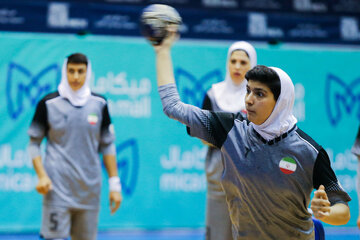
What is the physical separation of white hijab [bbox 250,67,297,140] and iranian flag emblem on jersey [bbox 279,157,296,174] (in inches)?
5.7

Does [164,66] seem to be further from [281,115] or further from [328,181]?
[328,181]

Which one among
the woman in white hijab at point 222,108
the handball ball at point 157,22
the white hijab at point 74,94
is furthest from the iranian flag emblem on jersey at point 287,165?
the white hijab at point 74,94

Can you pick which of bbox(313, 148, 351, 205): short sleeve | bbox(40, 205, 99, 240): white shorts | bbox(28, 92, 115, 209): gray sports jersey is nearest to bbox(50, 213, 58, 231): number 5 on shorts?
bbox(40, 205, 99, 240): white shorts

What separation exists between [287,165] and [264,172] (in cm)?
13

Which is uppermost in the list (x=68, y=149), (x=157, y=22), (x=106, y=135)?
(x=157, y=22)

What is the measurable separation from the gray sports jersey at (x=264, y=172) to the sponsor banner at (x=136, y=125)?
15.1ft

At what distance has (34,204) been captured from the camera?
23.9ft

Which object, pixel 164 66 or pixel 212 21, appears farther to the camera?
pixel 212 21

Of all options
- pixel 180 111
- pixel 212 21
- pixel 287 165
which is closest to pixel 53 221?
pixel 180 111

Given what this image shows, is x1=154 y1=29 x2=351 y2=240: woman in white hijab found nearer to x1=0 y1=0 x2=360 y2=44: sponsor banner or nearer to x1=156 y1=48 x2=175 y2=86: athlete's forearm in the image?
x1=156 y1=48 x2=175 y2=86: athlete's forearm

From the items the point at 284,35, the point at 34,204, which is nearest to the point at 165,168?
the point at 34,204

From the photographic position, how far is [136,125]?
7.69m

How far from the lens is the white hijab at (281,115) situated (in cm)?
289

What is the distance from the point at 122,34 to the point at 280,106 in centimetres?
590
